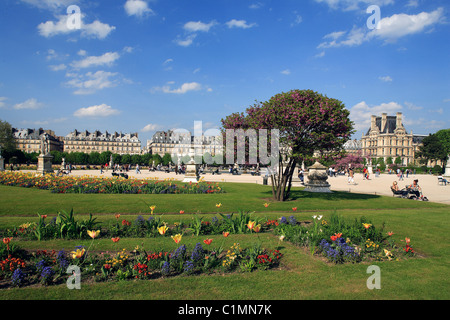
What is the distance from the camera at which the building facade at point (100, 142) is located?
445ft

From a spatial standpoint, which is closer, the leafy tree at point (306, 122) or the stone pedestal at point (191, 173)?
the leafy tree at point (306, 122)

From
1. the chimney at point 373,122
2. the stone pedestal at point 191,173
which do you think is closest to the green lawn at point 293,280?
the stone pedestal at point 191,173

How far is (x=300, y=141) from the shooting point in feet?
52.8

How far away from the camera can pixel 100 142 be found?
138 metres

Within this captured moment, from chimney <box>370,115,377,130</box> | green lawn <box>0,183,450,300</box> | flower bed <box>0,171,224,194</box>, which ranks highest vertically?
chimney <box>370,115,377,130</box>

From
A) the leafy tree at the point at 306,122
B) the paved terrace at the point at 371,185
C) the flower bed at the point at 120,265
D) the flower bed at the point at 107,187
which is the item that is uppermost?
the leafy tree at the point at 306,122

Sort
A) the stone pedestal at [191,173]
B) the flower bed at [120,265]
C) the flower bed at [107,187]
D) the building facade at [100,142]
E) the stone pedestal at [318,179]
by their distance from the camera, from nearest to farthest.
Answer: the flower bed at [120,265]
the flower bed at [107,187]
the stone pedestal at [318,179]
the stone pedestal at [191,173]
the building facade at [100,142]

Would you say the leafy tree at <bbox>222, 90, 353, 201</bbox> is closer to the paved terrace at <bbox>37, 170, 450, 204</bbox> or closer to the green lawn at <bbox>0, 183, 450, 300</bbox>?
the green lawn at <bbox>0, 183, 450, 300</bbox>

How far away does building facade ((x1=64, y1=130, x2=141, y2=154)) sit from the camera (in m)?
136

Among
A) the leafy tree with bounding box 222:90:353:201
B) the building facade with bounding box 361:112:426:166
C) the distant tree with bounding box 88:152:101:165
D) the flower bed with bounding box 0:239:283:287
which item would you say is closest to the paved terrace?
the leafy tree with bounding box 222:90:353:201

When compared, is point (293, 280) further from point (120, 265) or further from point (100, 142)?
point (100, 142)

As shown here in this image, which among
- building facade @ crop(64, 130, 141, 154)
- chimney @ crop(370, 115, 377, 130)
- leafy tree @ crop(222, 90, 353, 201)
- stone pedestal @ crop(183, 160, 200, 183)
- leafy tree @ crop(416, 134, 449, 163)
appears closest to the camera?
leafy tree @ crop(222, 90, 353, 201)

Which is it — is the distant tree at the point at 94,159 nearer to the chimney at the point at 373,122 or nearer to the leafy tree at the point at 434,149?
Answer: the leafy tree at the point at 434,149
